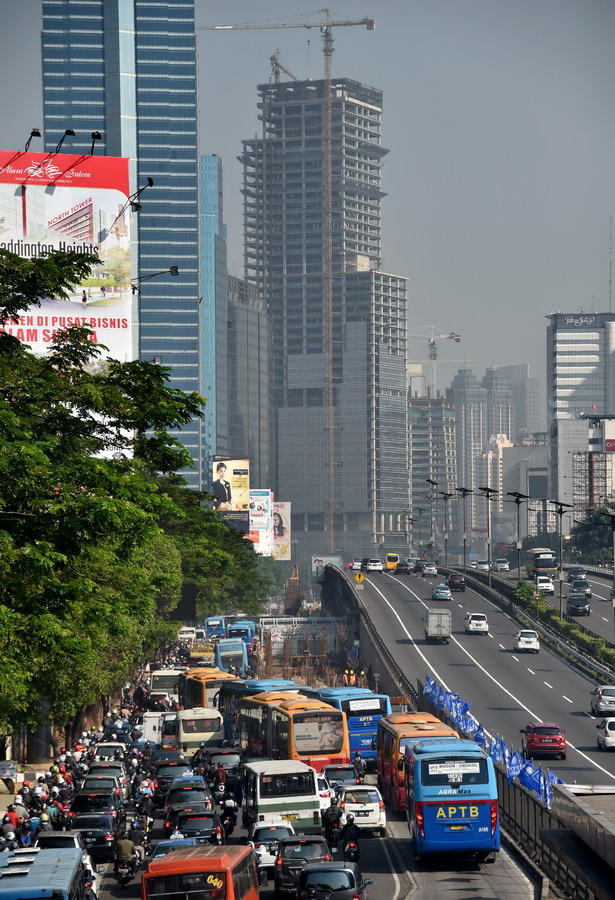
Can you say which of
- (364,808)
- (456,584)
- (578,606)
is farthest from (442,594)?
(364,808)

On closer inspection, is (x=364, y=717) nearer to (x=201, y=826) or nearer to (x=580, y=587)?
(x=201, y=826)

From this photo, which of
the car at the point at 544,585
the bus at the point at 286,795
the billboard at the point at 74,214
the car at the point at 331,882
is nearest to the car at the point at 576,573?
the car at the point at 544,585

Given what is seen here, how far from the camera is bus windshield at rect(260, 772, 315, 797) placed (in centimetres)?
3897

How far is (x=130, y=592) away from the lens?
42.2m

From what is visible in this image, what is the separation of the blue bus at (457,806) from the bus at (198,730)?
2770cm

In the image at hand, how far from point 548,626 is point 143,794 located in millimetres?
69445

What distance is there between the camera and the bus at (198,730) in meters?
61.5

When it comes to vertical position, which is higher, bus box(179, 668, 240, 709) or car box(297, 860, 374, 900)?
car box(297, 860, 374, 900)

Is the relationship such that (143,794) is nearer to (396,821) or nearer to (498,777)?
(396,821)

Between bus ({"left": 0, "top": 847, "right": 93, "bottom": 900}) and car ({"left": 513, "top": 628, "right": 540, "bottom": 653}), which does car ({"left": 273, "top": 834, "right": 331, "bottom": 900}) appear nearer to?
bus ({"left": 0, "top": 847, "right": 93, "bottom": 900})

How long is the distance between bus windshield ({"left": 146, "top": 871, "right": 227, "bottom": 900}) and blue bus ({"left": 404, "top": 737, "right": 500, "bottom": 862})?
33.6ft

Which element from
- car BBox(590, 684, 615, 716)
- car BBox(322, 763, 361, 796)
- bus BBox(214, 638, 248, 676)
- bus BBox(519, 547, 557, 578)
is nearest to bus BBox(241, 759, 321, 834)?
car BBox(322, 763, 361, 796)

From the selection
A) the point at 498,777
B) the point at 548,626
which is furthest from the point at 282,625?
the point at 498,777

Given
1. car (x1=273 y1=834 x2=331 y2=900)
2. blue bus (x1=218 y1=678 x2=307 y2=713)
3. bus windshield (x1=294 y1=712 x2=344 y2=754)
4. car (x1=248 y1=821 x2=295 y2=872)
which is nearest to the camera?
Answer: car (x1=273 y1=834 x2=331 y2=900)
